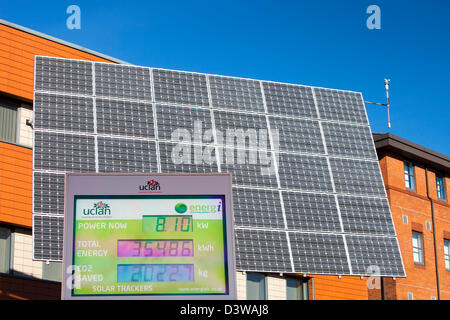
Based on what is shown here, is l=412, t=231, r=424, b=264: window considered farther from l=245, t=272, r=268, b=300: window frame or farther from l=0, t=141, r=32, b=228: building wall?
l=0, t=141, r=32, b=228: building wall

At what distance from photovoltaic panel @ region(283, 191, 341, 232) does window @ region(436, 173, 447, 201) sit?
2874 centimetres

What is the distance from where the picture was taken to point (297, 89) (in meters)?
18.6

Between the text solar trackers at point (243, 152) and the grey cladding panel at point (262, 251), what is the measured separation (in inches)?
0.9

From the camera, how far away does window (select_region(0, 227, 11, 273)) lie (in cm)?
2278

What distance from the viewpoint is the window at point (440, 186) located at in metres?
43.5

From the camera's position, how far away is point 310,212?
16.3 metres

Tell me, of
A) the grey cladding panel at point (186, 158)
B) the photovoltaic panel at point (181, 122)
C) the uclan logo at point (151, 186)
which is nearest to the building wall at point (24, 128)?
the photovoltaic panel at point (181, 122)

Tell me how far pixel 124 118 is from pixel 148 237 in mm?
6902

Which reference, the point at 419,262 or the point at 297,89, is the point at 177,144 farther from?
the point at 419,262

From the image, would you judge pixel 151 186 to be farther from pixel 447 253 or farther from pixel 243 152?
pixel 447 253

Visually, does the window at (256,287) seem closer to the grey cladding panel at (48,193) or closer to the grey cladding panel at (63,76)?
the grey cladding panel at (63,76)

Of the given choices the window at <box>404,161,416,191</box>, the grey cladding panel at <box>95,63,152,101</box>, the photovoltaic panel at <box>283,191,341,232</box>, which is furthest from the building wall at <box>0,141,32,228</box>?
the window at <box>404,161,416,191</box>
